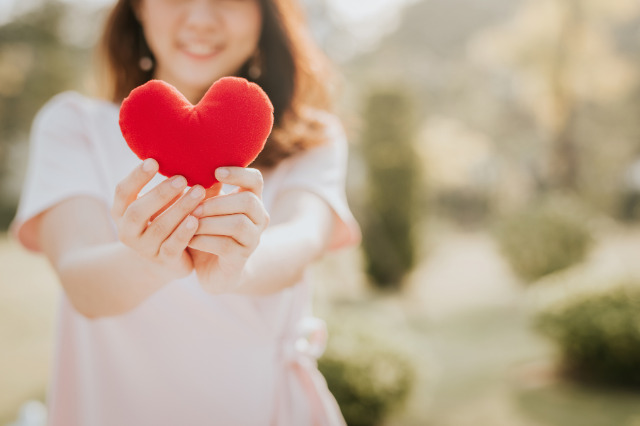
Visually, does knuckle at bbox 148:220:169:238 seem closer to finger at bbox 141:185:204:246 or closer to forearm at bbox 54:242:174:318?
finger at bbox 141:185:204:246

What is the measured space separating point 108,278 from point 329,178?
0.68 metres

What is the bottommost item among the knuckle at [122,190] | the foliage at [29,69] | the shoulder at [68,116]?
the foliage at [29,69]

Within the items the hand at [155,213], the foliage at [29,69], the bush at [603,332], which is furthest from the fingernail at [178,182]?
the foliage at [29,69]

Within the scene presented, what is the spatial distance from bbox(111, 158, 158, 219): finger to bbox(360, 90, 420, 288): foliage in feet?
28.8

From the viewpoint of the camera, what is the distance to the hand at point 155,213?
0.81m

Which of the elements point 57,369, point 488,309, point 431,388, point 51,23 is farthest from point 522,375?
point 51,23

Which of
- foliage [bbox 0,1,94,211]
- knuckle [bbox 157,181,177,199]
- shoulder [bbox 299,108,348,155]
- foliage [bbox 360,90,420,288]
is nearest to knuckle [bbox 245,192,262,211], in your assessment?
knuckle [bbox 157,181,177,199]

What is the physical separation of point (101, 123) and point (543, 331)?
5.11m

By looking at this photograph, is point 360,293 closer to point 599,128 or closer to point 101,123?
point 101,123

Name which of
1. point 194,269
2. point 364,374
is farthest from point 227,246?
point 364,374

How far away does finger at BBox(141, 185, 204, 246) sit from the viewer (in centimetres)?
81

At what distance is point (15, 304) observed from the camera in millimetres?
8648

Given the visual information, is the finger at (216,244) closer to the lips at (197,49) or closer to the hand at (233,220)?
the hand at (233,220)

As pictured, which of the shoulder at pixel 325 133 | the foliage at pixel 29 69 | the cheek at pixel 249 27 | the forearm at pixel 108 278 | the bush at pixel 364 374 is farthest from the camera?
the foliage at pixel 29 69
